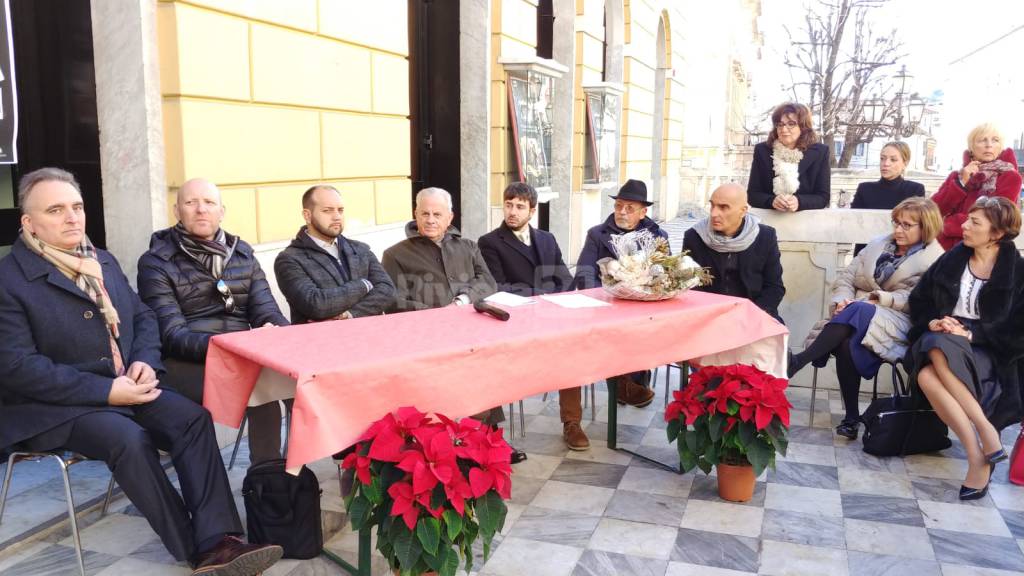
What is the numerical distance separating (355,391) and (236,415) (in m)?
0.62

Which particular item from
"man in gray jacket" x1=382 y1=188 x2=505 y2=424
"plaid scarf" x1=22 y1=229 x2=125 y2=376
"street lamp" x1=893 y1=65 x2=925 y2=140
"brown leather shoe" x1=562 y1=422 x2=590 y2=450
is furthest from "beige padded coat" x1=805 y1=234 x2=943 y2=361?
"street lamp" x1=893 y1=65 x2=925 y2=140

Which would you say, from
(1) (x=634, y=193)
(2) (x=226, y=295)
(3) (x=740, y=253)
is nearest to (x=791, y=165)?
(3) (x=740, y=253)

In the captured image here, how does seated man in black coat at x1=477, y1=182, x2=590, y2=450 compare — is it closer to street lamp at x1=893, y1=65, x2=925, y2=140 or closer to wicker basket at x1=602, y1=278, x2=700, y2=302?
wicker basket at x1=602, y1=278, x2=700, y2=302

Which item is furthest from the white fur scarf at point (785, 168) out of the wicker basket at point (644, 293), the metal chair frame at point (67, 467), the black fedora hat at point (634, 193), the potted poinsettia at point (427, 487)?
the metal chair frame at point (67, 467)

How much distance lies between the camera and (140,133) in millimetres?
3984

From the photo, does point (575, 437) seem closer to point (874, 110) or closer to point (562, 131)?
point (562, 131)

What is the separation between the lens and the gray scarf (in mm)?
4621

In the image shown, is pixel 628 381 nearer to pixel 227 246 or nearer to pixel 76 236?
pixel 227 246

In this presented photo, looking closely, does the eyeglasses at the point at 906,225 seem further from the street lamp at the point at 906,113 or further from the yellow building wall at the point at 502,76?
the street lamp at the point at 906,113

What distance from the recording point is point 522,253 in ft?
16.0

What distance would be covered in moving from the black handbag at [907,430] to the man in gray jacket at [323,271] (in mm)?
2592

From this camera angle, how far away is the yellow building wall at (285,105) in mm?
4145

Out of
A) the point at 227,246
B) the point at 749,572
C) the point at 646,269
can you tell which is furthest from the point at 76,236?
the point at 749,572

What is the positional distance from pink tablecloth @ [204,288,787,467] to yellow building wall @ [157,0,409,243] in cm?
156
